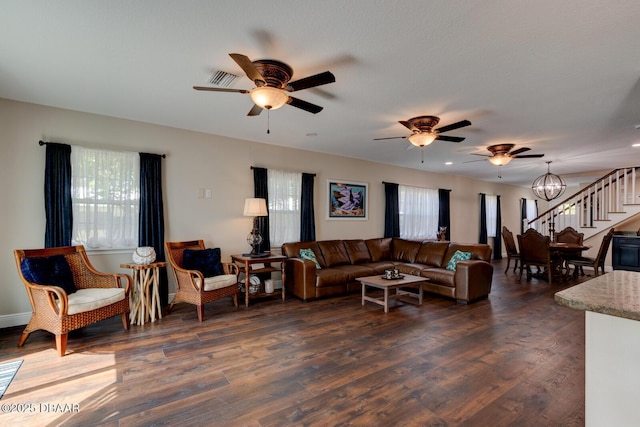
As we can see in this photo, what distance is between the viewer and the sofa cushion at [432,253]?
571 cm

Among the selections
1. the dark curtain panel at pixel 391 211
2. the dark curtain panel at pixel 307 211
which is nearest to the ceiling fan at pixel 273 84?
the dark curtain panel at pixel 307 211

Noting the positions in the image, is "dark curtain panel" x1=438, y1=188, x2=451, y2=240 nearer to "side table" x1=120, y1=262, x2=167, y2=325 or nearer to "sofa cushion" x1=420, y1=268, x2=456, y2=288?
"sofa cushion" x1=420, y1=268, x2=456, y2=288

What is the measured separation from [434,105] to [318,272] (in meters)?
2.97

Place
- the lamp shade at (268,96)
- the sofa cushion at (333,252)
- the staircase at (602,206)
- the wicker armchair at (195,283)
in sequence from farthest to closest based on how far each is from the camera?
the staircase at (602,206) → the sofa cushion at (333,252) → the wicker armchair at (195,283) → the lamp shade at (268,96)

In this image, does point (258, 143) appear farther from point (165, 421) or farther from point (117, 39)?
point (165, 421)

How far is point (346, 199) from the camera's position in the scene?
6.47 metres

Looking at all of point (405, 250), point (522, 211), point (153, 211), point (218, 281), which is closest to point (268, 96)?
point (218, 281)

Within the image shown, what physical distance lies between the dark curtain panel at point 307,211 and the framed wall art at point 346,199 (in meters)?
0.53

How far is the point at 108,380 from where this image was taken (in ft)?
7.70

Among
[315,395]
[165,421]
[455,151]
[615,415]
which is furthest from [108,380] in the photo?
[455,151]

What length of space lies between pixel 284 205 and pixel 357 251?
1.78 meters

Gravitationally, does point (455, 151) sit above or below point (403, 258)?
above

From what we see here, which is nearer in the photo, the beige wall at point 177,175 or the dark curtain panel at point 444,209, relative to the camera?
the beige wall at point 177,175

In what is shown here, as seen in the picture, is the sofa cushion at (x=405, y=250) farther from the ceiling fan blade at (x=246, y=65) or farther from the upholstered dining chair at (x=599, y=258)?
the ceiling fan blade at (x=246, y=65)
